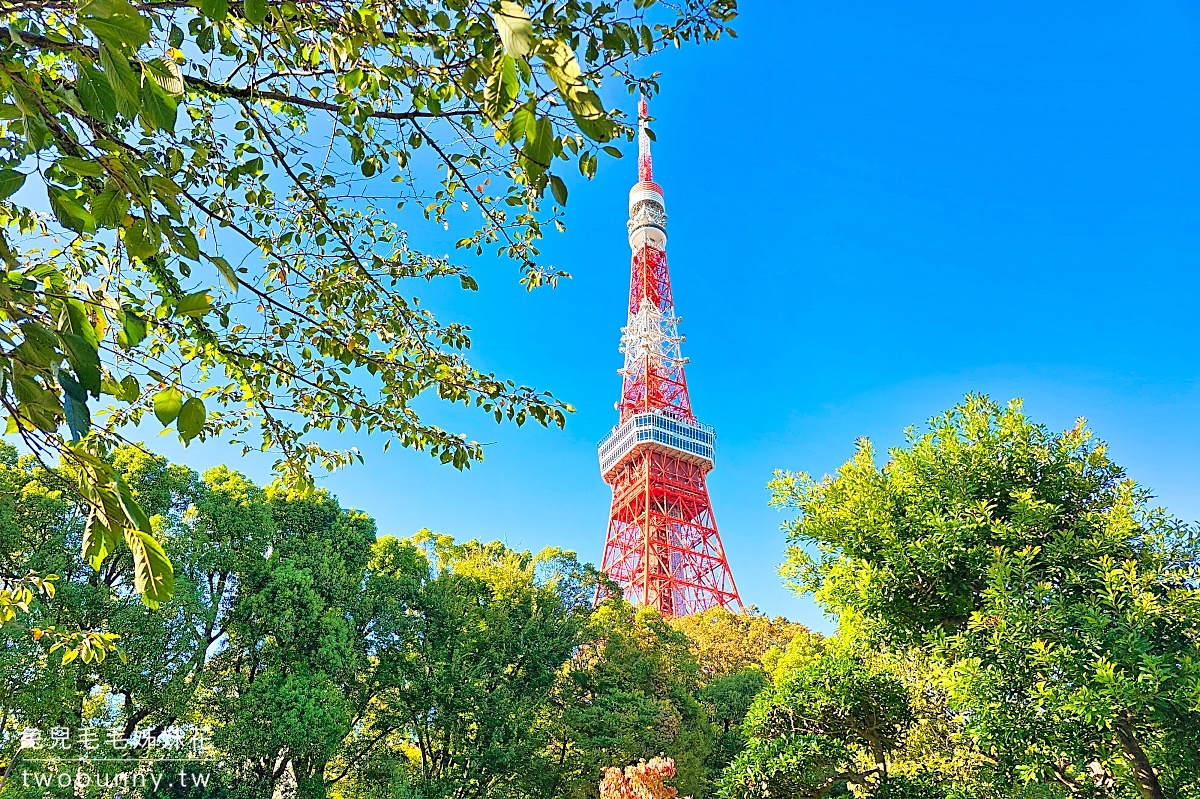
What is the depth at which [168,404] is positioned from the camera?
4.88 feet

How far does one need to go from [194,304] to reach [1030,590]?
18.2 ft

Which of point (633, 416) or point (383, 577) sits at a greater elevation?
point (633, 416)

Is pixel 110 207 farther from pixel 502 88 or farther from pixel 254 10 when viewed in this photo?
pixel 502 88

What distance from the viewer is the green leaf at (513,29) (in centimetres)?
97

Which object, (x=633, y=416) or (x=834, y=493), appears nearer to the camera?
(x=834, y=493)

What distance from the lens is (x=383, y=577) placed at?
45.8 feet

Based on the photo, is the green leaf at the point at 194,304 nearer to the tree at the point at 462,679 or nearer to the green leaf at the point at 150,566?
the green leaf at the point at 150,566

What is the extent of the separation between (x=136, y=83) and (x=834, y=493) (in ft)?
20.9

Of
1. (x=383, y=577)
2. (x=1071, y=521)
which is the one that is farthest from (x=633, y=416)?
(x=1071, y=521)

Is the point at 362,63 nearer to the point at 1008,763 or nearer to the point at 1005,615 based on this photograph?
the point at 1005,615

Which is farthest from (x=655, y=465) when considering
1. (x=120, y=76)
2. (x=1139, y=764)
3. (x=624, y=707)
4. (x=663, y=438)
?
(x=120, y=76)

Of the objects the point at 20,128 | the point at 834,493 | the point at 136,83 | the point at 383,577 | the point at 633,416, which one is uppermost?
the point at 633,416

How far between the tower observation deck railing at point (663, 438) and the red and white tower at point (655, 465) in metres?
0.05

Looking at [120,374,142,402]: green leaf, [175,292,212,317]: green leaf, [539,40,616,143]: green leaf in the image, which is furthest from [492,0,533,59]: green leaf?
[120,374,142,402]: green leaf
